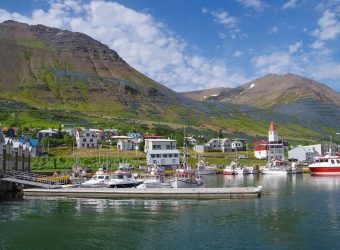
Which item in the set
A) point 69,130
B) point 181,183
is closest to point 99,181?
point 181,183

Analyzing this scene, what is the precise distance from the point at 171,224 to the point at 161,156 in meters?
89.5

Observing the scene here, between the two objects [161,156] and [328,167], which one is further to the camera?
[161,156]

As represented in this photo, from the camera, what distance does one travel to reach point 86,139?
158 metres

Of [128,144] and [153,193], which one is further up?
[128,144]

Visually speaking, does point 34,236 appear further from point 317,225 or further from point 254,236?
point 317,225

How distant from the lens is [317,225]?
43.9m

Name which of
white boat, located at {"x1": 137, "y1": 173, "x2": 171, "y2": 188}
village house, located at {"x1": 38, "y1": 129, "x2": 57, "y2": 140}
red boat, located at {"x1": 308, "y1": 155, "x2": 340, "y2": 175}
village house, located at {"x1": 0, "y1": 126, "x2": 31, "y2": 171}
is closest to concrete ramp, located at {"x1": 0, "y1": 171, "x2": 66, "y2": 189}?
village house, located at {"x1": 0, "y1": 126, "x2": 31, "y2": 171}

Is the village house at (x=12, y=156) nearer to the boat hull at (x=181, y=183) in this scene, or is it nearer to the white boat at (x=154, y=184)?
the white boat at (x=154, y=184)

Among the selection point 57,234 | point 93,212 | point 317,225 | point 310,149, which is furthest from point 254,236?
point 310,149

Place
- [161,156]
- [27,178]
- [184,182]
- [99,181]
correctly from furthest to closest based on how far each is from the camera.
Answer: [161,156]
[99,181]
[27,178]
[184,182]

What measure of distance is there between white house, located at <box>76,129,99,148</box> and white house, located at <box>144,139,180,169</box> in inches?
1060

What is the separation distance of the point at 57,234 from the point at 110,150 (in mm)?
106610

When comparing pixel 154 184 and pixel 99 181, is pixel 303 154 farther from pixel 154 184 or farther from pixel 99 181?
pixel 99 181

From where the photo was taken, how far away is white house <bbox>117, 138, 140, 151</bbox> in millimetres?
155038
